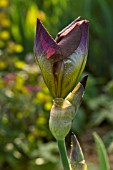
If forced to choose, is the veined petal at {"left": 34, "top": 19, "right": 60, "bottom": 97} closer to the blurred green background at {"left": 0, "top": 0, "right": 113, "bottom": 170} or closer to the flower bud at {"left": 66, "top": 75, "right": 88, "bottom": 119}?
the flower bud at {"left": 66, "top": 75, "right": 88, "bottom": 119}

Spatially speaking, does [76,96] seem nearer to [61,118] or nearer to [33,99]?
[61,118]

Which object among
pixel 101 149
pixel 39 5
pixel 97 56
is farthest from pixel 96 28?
pixel 101 149

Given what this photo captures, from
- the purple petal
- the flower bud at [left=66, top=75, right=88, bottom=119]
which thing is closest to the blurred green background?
the flower bud at [left=66, top=75, right=88, bottom=119]

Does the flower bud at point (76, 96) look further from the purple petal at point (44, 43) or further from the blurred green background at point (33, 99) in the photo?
the blurred green background at point (33, 99)

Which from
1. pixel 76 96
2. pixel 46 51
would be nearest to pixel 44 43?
pixel 46 51

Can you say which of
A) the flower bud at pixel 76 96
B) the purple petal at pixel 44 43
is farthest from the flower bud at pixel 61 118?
the purple petal at pixel 44 43
